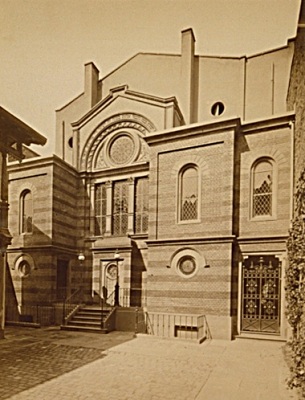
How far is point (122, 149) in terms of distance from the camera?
1955 centimetres

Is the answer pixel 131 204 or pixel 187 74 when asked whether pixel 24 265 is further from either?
pixel 187 74

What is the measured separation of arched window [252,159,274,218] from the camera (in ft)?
46.6

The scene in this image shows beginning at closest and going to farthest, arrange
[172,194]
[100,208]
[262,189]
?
1. [262,189]
2. [172,194]
3. [100,208]

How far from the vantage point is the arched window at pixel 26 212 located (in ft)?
59.7

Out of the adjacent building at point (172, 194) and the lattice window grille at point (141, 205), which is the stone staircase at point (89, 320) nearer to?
the adjacent building at point (172, 194)

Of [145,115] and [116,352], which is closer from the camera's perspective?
[116,352]

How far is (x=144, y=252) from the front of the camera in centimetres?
1784

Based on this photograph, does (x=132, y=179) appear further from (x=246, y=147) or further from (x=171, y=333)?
(x=171, y=333)

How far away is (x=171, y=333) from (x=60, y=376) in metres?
6.55

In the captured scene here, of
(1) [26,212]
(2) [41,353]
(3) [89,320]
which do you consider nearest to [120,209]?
(1) [26,212]

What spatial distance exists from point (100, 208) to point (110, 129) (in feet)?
14.5

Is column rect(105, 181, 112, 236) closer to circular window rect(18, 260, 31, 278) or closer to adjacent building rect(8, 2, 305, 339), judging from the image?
adjacent building rect(8, 2, 305, 339)

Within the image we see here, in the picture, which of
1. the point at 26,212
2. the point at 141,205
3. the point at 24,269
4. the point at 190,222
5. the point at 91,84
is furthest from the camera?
the point at 91,84

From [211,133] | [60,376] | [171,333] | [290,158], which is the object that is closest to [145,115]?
[211,133]
